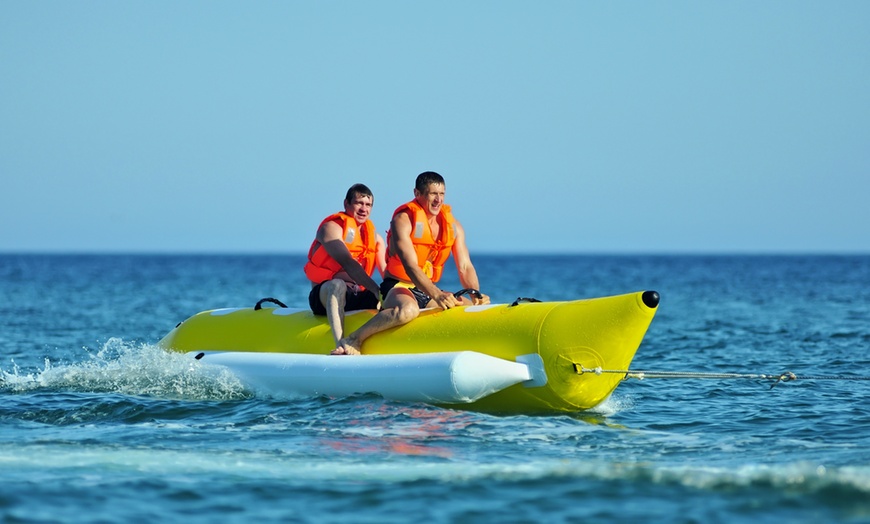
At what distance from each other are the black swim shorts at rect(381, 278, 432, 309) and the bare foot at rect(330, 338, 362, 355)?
43 centimetres

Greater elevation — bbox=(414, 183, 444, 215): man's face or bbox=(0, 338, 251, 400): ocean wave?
bbox=(414, 183, 444, 215): man's face

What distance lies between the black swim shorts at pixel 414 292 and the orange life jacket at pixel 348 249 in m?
0.24

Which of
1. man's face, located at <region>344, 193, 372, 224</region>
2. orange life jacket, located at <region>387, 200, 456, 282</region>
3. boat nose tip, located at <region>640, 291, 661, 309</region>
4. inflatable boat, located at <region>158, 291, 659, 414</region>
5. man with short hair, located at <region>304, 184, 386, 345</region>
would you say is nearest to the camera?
boat nose tip, located at <region>640, 291, 661, 309</region>

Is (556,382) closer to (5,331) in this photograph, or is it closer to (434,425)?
(434,425)

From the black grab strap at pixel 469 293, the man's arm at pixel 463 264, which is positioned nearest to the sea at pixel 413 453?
the black grab strap at pixel 469 293

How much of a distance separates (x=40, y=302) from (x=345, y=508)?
1928 cm

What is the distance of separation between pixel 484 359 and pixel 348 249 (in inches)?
60.6

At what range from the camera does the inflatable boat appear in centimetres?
660

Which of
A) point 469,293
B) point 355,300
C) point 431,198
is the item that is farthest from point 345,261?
point 469,293

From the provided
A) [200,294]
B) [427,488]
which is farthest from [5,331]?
[200,294]

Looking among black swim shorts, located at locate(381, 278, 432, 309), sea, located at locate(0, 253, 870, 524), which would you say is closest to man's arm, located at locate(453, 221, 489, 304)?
black swim shorts, located at locate(381, 278, 432, 309)

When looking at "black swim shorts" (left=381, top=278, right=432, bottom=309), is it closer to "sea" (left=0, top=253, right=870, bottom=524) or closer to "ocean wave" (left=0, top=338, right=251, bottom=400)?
"sea" (left=0, top=253, right=870, bottom=524)

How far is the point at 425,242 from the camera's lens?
735 cm

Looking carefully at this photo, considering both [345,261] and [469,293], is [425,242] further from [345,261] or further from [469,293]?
[345,261]
